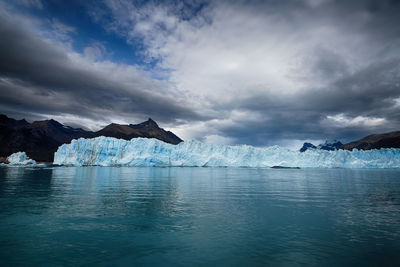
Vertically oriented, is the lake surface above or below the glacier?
below

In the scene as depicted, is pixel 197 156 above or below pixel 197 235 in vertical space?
above

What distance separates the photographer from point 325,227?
34.1 feet

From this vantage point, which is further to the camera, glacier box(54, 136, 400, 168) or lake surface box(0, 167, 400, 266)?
glacier box(54, 136, 400, 168)

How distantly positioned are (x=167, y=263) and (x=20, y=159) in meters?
118

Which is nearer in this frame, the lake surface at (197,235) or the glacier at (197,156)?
the lake surface at (197,235)

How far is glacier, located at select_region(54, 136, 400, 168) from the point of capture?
97.7 metres

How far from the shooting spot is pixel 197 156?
103m

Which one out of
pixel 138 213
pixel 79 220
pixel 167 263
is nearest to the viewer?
pixel 167 263

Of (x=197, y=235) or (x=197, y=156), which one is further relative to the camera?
(x=197, y=156)

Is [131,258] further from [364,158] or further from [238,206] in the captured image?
[364,158]

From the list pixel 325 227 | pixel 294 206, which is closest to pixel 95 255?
pixel 325 227

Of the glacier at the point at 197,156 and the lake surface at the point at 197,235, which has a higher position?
the glacier at the point at 197,156

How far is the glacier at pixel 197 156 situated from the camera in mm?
97688

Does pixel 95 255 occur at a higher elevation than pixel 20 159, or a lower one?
lower
